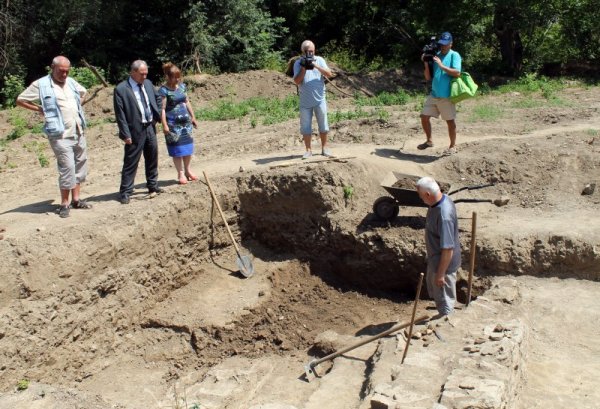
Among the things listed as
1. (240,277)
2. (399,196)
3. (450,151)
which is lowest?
(240,277)

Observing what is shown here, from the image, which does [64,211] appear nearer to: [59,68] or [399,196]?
[59,68]

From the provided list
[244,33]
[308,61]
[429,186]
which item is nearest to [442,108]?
[308,61]

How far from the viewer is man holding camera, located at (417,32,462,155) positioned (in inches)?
390

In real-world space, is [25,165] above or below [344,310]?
above

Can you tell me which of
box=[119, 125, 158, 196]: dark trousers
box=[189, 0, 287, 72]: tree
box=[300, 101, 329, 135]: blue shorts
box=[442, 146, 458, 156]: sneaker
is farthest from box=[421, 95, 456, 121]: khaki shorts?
box=[189, 0, 287, 72]: tree

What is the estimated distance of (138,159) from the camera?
893 cm

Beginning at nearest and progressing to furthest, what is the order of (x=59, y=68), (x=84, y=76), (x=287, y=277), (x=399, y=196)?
(x=59, y=68)
(x=399, y=196)
(x=287, y=277)
(x=84, y=76)

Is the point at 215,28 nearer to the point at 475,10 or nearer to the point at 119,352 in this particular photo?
the point at 475,10

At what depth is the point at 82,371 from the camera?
7.70 metres

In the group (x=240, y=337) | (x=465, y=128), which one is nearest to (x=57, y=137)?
(x=240, y=337)

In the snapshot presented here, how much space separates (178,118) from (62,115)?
169 cm

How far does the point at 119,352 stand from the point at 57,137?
272 centimetres

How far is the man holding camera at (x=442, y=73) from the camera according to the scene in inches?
390

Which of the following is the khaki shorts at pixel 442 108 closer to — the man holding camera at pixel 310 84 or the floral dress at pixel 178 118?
the man holding camera at pixel 310 84
